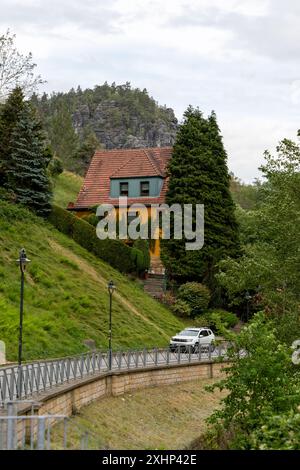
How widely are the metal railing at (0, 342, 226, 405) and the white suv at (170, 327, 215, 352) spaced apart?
18cm

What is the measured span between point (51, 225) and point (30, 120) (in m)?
8.28

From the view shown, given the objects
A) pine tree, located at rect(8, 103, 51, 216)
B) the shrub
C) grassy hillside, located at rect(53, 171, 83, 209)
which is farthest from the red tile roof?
the shrub

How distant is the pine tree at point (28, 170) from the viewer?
56.0m

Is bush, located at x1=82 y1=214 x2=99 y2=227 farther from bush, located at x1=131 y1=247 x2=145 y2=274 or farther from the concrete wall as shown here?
the concrete wall

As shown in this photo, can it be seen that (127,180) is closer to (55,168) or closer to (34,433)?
(55,168)

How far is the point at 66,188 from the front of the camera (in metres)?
85.8

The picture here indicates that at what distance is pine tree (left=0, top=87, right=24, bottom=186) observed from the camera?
2254 inches

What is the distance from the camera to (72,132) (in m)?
127

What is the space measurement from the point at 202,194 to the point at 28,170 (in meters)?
13.1

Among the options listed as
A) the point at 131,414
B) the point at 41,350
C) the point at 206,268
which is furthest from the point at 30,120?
the point at 131,414

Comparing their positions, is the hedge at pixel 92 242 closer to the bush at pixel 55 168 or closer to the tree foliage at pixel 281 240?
the tree foliage at pixel 281 240

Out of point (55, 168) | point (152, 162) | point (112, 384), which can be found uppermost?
point (55, 168)

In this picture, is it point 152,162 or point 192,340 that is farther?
point 152,162

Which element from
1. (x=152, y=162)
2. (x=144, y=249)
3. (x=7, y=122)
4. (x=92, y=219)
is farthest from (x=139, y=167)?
(x=7, y=122)
